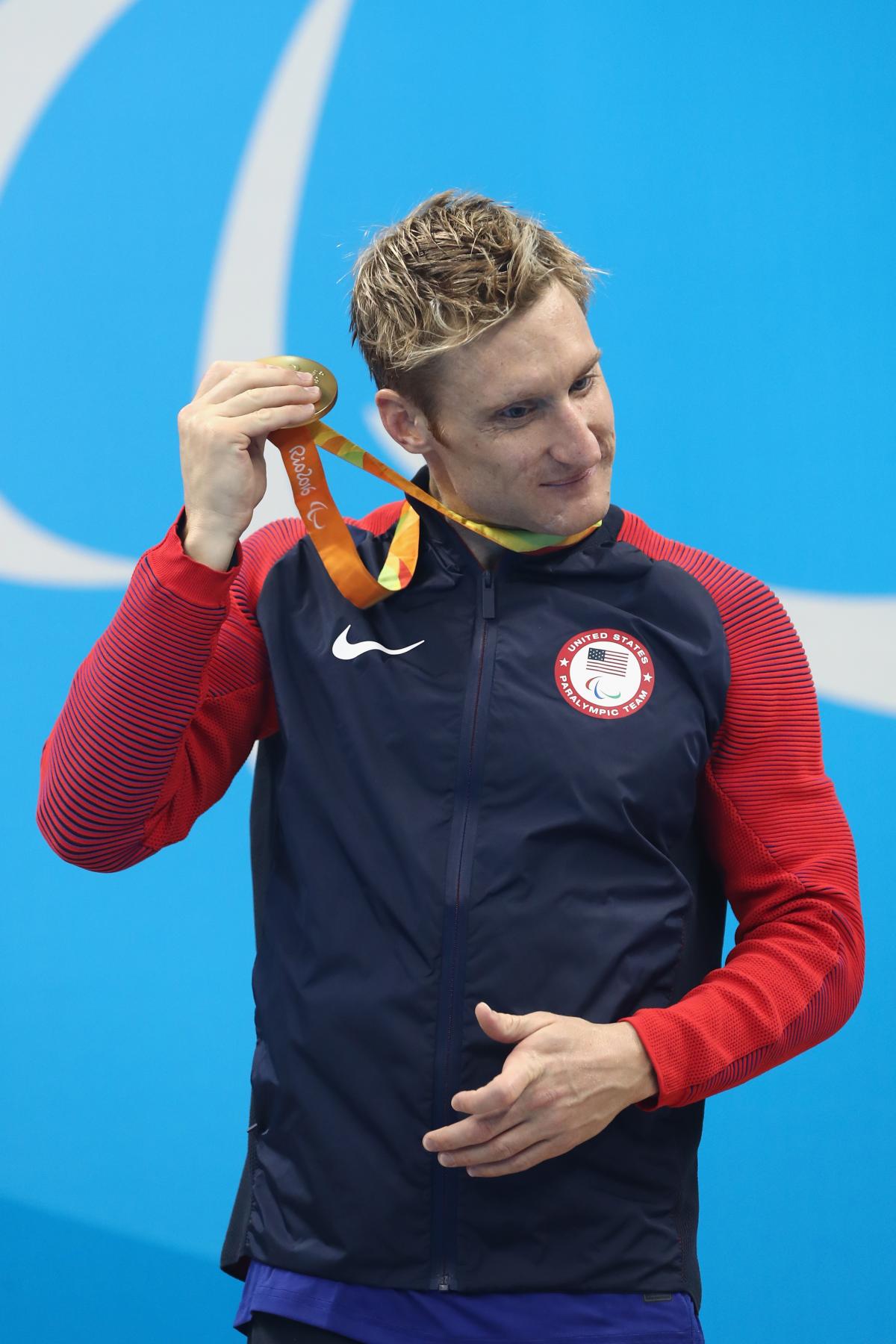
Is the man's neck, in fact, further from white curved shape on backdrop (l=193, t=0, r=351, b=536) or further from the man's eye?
white curved shape on backdrop (l=193, t=0, r=351, b=536)

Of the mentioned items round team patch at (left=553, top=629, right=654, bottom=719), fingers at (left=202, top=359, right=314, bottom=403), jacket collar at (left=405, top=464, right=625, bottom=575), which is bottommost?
round team patch at (left=553, top=629, right=654, bottom=719)

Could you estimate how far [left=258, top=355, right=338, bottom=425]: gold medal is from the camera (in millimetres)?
1108

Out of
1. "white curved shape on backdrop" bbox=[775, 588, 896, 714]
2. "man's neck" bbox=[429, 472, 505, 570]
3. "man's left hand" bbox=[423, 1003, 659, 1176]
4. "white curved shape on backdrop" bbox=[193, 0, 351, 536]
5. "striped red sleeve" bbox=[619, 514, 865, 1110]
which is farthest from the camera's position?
"white curved shape on backdrop" bbox=[193, 0, 351, 536]

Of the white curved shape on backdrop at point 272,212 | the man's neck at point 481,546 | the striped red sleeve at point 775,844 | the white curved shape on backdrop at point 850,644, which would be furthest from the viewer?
the white curved shape on backdrop at point 272,212

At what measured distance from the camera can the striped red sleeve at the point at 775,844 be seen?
1.06 m

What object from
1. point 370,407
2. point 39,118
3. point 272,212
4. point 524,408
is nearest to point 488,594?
point 524,408

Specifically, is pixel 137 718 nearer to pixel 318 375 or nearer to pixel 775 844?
pixel 318 375

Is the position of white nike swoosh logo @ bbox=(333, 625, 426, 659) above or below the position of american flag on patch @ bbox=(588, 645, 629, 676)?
below

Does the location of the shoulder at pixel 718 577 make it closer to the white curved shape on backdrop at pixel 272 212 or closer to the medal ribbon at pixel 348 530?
the medal ribbon at pixel 348 530

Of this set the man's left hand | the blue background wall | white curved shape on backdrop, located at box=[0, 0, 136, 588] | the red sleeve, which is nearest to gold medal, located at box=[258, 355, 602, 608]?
the red sleeve

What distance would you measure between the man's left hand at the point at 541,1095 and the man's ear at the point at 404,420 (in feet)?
1.55

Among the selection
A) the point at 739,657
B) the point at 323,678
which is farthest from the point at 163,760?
the point at 739,657

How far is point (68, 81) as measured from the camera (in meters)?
2.07

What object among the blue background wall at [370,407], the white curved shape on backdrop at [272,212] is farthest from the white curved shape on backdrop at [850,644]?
the white curved shape on backdrop at [272,212]
